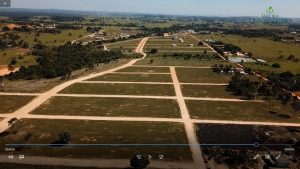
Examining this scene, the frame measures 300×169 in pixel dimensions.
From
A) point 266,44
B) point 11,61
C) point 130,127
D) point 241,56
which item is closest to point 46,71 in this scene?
point 11,61

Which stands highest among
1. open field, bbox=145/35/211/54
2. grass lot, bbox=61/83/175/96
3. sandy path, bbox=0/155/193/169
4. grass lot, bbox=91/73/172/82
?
open field, bbox=145/35/211/54

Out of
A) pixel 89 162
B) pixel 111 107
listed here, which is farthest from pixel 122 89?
pixel 89 162

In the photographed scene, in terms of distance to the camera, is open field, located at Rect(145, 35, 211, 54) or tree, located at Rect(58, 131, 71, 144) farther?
open field, located at Rect(145, 35, 211, 54)

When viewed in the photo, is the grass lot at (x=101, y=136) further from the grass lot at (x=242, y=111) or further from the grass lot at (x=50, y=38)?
the grass lot at (x=50, y=38)

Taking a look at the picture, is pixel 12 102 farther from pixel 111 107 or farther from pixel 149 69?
pixel 149 69

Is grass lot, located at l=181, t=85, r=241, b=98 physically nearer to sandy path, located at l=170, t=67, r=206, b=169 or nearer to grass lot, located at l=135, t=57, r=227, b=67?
sandy path, located at l=170, t=67, r=206, b=169

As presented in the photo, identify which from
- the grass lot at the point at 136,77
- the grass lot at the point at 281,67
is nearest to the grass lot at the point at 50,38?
the grass lot at the point at 136,77

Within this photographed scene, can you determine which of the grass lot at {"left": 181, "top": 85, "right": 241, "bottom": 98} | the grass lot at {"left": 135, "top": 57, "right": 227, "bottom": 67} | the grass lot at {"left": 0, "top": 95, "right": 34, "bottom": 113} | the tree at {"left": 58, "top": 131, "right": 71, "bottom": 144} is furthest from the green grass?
the tree at {"left": 58, "top": 131, "right": 71, "bottom": 144}
